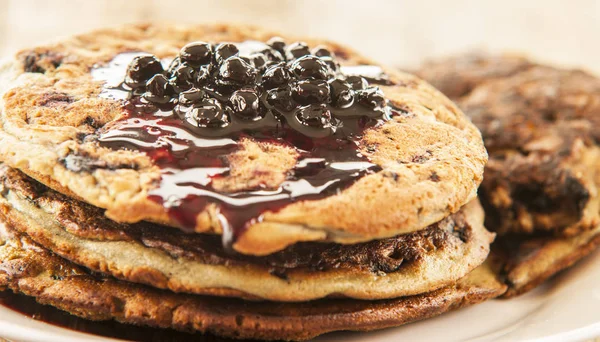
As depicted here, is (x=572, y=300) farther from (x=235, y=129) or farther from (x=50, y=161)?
(x=50, y=161)

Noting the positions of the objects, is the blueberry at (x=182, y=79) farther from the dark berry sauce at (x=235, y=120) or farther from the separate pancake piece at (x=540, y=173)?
the separate pancake piece at (x=540, y=173)

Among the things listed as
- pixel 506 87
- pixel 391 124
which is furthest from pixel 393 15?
pixel 391 124

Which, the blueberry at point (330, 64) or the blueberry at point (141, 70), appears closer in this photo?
the blueberry at point (141, 70)

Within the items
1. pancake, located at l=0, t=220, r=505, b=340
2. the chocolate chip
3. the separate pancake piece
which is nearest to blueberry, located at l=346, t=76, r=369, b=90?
pancake, located at l=0, t=220, r=505, b=340

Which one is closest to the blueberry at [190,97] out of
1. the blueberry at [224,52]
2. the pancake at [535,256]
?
the blueberry at [224,52]

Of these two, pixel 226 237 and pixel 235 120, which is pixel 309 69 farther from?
pixel 226 237

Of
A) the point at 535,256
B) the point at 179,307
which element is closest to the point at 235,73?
the point at 179,307

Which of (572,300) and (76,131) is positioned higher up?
(76,131)
